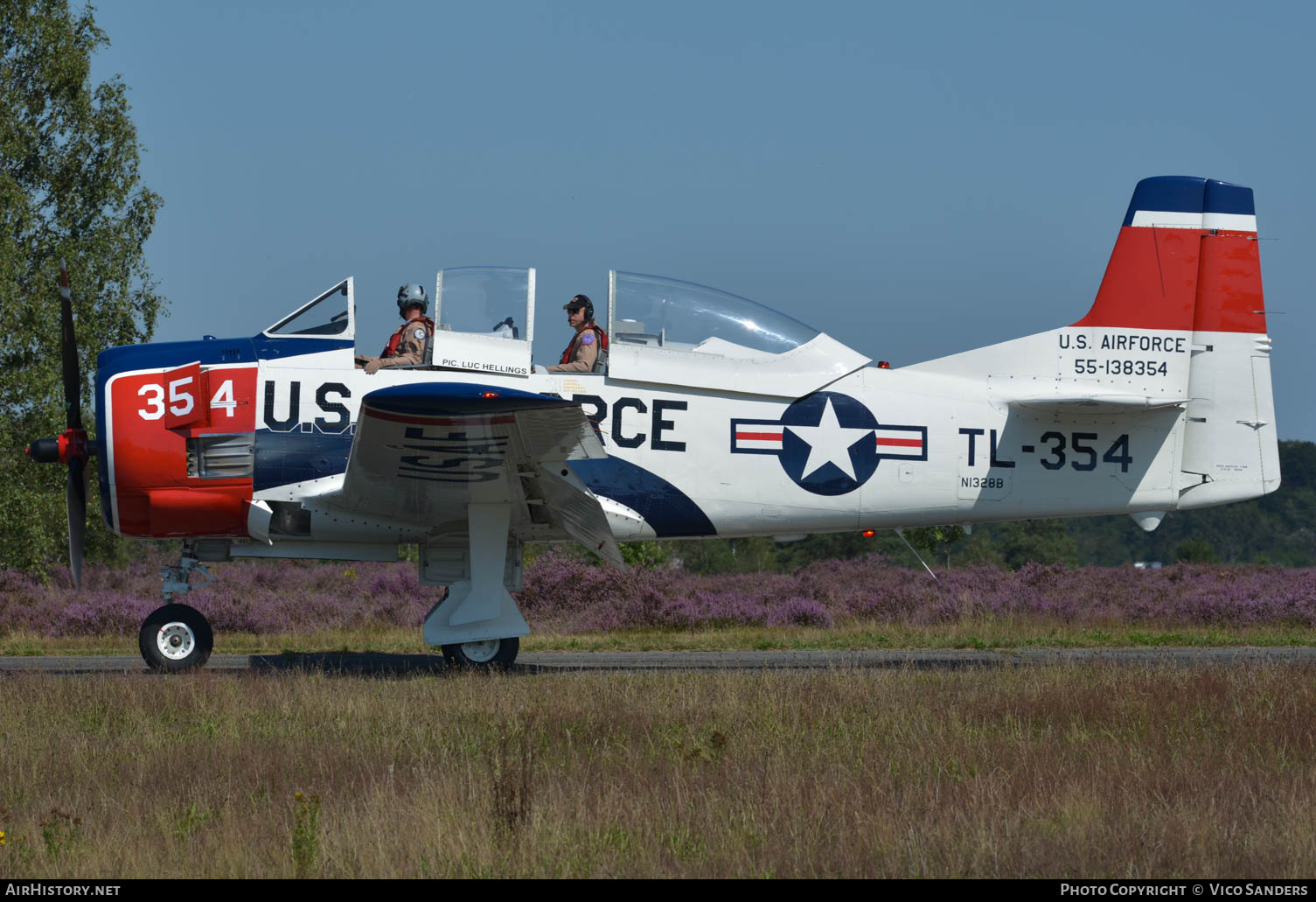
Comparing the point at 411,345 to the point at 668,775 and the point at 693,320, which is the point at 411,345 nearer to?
the point at 693,320

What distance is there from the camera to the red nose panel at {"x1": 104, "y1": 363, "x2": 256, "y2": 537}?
9609 mm

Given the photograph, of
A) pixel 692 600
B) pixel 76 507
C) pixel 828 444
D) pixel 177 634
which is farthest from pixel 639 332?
pixel 692 600

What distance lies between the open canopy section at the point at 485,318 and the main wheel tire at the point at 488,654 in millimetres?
2410

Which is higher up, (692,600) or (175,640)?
(175,640)

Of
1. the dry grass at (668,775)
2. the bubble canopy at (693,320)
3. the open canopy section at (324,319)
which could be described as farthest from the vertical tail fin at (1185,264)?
the open canopy section at (324,319)

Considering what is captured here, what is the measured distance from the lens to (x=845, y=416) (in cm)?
1039

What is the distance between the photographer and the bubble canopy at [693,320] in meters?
10.1

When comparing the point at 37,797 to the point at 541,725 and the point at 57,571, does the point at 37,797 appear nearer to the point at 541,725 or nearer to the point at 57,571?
the point at 541,725

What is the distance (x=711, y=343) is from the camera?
33.5 ft

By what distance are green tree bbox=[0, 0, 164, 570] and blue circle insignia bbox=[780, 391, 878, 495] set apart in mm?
12607

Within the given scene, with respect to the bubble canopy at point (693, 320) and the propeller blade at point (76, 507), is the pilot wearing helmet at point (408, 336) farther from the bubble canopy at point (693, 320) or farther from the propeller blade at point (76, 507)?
the propeller blade at point (76, 507)

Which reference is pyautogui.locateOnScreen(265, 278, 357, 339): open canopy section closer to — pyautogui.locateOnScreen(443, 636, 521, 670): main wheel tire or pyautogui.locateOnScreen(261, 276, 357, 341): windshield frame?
pyautogui.locateOnScreen(261, 276, 357, 341): windshield frame

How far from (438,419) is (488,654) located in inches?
110

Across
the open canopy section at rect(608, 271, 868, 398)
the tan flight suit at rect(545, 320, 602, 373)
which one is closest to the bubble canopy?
the open canopy section at rect(608, 271, 868, 398)
